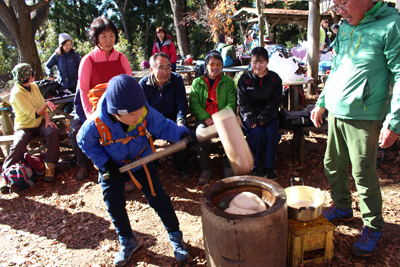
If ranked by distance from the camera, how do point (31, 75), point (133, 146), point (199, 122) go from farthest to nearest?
point (31, 75) < point (199, 122) < point (133, 146)

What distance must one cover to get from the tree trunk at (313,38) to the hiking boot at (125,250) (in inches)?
226

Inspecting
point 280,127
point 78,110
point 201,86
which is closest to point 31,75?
point 78,110

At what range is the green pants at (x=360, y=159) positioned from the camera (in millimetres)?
2359

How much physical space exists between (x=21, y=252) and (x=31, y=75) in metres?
2.84

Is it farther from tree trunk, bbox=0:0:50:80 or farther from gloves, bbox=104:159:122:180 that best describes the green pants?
tree trunk, bbox=0:0:50:80

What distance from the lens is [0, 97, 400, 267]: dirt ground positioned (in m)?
2.83

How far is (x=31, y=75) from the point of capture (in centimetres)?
455

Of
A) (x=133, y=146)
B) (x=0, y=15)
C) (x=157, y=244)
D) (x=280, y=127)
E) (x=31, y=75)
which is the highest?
(x=0, y=15)

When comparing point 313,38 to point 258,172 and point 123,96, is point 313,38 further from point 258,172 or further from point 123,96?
point 123,96

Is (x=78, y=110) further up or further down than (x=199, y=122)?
further up

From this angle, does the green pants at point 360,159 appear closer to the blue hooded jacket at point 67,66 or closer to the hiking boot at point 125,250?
the hiking boot at point 125,250

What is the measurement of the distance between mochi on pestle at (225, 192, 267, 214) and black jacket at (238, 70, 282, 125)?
1.73 m

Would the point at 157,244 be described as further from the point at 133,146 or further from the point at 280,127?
the point at 280,127

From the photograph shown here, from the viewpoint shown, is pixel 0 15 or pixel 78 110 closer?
pixel 78 110
